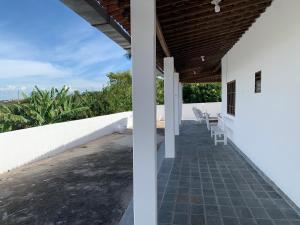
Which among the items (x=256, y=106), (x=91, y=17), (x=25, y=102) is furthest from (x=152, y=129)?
(x=25, y=102)

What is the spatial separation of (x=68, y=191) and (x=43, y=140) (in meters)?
3.21

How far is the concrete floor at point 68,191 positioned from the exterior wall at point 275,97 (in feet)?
8.99

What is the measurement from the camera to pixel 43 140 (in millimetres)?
7285

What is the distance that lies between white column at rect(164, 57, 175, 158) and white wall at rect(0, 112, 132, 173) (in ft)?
12.2

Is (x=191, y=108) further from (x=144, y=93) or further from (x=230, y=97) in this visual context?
(x=144, y=93)

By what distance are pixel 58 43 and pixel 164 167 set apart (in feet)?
54.4

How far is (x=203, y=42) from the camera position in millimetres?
6914

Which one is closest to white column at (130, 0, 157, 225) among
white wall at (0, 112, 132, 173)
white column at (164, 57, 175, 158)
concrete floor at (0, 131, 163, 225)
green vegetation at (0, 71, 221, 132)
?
concrete floor at (0, 131, 163, 225)

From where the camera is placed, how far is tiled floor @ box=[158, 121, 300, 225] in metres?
3.43

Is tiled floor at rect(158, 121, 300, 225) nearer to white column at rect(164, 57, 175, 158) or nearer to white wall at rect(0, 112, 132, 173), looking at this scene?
white column at rect(164, 57, 175, 158)

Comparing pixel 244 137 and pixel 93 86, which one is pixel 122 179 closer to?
pixel 244 137

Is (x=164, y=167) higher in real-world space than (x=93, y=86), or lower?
lower

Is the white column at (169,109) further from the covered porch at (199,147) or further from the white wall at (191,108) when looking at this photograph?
the white wall at (191,108)

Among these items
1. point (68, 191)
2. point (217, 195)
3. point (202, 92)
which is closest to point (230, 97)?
point (217, 195)
